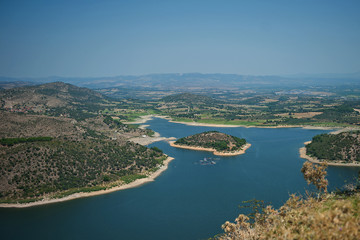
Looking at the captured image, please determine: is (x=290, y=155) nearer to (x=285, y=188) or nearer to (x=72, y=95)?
(x=285, y=188)

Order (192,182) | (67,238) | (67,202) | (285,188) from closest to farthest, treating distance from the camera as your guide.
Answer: (67,238), (67,202), (285,188), (192,182)

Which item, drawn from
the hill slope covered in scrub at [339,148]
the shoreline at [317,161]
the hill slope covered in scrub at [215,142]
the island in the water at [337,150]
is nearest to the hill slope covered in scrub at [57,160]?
the hill slope covered in scrub at [215,142]

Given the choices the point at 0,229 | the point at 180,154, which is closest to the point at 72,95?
the point at 180,154

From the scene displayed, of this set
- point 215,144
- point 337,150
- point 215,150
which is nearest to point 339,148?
point 337,150

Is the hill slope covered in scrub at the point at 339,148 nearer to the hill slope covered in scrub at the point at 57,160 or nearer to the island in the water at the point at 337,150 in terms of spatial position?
the island in the water at the point at 337,150

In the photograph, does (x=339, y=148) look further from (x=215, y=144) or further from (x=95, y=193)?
(x=95, y=193)
